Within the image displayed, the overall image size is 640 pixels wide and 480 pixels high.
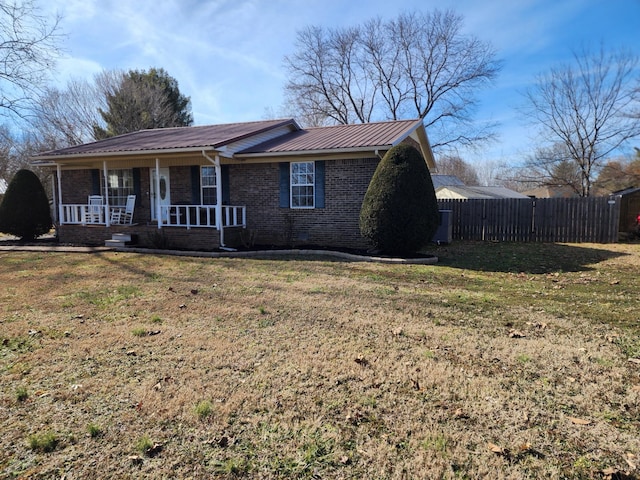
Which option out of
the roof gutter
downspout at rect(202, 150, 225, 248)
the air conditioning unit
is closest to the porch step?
the roof gutter

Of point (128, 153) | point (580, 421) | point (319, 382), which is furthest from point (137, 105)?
point (580, 421)

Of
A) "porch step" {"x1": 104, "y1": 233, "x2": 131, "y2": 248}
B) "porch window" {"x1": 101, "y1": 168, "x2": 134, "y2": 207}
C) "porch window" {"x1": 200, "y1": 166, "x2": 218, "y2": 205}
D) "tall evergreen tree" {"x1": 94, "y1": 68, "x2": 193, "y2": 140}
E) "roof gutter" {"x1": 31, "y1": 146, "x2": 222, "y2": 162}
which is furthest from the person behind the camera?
"tall evergreen tree" {"x1": 94, "y1": 68, "x2": 193, "y2": 140}

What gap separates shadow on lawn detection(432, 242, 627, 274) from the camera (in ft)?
30.0

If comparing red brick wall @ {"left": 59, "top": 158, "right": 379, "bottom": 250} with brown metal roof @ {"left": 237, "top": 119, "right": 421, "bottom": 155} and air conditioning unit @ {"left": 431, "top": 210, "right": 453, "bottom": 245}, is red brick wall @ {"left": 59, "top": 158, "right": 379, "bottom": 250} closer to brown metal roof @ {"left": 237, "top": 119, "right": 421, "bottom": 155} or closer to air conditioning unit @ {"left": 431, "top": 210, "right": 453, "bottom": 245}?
brown metal roof @ {"left": 237, "top": 119, "right": 421, "bottom": 155}

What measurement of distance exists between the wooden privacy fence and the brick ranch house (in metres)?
3.65

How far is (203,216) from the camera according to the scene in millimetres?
13508

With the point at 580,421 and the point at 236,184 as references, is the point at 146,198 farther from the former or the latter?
the point at 580,421

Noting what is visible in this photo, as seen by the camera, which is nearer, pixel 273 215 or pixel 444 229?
pixel 273 215

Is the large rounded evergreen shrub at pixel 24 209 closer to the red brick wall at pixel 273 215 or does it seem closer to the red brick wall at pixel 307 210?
the red brick wall at pixel 273 215

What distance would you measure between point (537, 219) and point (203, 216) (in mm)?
12013

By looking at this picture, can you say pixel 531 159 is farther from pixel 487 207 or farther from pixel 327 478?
pixel 327 478

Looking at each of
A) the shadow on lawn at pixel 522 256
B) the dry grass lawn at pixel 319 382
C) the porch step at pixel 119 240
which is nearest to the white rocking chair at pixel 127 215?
the porch step at pixel 119 240

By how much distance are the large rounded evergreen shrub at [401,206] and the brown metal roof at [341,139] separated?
1.35m

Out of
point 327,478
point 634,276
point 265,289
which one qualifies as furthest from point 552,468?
point 634,276
